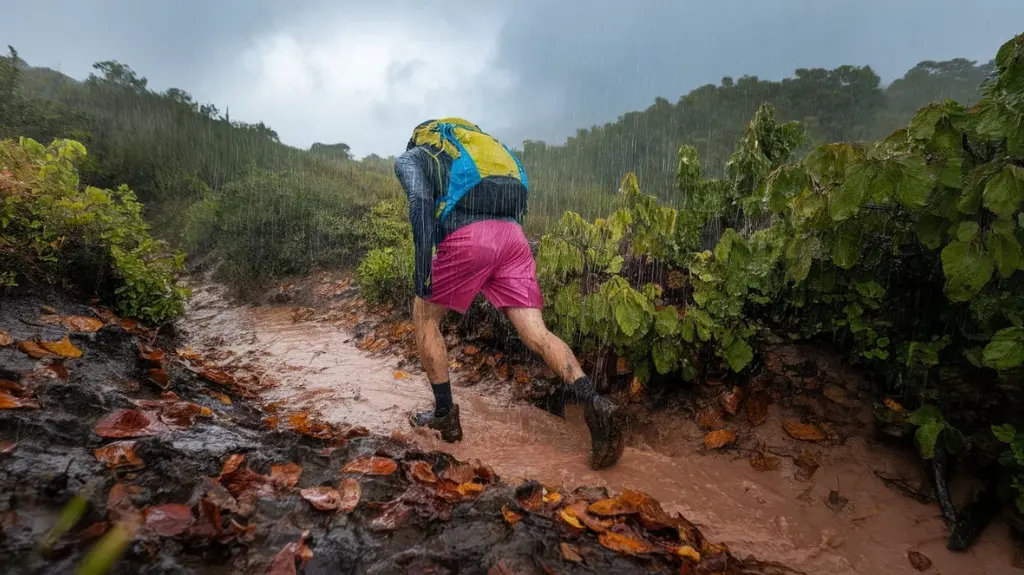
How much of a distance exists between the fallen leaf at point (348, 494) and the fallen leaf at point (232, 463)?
1.10 ft

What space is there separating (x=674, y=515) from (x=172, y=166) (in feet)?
47.0

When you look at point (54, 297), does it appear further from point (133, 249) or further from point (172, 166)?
point (172, 166)

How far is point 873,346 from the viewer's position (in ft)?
7.33

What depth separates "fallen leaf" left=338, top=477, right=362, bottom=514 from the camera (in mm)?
1418

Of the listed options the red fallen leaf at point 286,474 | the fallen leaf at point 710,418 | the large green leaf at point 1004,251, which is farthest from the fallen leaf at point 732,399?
the red fallen leaf at point 286,474

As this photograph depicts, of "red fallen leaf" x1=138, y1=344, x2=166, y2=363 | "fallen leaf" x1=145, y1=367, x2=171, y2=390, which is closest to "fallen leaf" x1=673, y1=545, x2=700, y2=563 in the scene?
"fallen leaf" x1=145, y1=367, x2=171, y2=390

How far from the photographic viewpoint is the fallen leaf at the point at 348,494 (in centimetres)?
142

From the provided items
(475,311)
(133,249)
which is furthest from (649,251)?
(133,249)

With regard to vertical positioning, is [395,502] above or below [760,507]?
above

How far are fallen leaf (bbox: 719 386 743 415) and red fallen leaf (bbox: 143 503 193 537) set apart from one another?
7.87 ft

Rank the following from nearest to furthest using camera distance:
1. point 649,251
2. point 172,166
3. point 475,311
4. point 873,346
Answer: point 873,346 → point 649,251 → point 475,311 → point 172,166

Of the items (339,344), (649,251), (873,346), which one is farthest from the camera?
(339,344)

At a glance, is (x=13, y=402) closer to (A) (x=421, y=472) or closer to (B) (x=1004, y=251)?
(A) (x=421, y=472)

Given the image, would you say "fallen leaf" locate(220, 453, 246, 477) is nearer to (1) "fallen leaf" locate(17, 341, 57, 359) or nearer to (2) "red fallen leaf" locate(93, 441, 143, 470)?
(2) "red fallen leaf" locate(93, 441, 143, 470)
